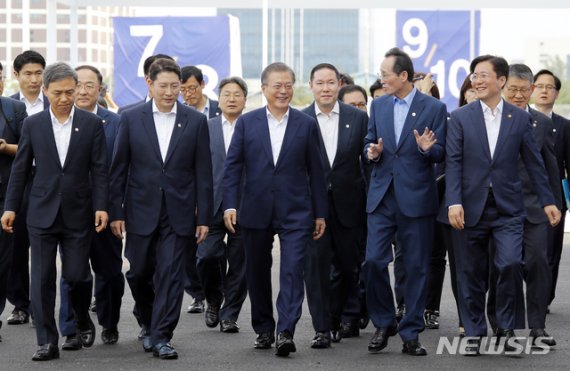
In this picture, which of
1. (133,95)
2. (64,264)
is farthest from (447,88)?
(64,264)

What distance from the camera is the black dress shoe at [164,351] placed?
345 inches

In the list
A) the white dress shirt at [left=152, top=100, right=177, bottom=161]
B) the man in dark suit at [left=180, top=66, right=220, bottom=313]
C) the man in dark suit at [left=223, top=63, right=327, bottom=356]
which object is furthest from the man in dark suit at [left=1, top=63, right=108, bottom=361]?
the man in dark suit at [left=180, top=66, right=220, bottom=313]

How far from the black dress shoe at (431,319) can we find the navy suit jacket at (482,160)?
1616 millimetres

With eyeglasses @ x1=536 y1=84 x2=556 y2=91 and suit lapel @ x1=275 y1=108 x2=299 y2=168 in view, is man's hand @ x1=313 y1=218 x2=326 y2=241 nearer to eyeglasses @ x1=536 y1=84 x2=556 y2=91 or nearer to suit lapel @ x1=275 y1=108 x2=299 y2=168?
suit lapel @ x1=275 y1=108 x2=299 y2=168

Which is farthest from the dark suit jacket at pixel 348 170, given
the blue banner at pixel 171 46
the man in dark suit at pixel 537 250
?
the blue banner at pixel 171 46

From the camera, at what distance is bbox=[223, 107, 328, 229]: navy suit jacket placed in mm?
9227

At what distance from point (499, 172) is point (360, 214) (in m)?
1.29

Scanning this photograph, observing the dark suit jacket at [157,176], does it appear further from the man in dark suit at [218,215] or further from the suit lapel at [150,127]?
the man in dark suit at [218,215]

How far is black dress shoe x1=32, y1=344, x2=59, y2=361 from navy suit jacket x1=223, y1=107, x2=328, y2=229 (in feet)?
5.24

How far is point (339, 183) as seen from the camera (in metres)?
9.76

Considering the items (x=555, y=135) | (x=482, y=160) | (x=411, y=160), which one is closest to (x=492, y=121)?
(x=482, y=160)

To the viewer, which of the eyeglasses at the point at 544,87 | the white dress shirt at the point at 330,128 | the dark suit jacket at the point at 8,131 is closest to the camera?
the white dress shirt at the point at 330,128

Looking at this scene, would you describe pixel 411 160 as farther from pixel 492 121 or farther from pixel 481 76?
pixel 481 76

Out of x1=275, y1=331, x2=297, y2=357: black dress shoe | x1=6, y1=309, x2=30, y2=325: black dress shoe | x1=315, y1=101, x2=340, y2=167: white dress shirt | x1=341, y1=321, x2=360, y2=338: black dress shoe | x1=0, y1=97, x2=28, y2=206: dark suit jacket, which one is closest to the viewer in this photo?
A: x1=275, y1=331, x2=297, y2=357: black dress shoe
